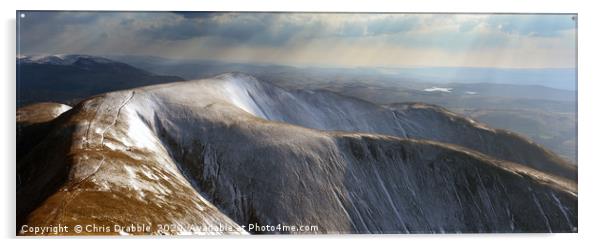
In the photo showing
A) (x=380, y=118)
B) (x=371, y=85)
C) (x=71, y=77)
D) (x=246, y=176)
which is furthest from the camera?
(x=380, y=118)

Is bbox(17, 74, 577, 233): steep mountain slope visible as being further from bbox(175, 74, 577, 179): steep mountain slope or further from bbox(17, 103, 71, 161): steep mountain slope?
bbox(175, 74, 577, 179): steep mountain slope

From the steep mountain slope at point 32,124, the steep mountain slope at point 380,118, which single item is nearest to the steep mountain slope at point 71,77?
the steep mountain slope at point 32,124

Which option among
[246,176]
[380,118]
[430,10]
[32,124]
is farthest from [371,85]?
[32,124]

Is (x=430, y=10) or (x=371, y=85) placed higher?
(x=430, y=10)

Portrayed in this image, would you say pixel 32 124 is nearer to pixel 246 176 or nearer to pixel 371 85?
pixel 246 176

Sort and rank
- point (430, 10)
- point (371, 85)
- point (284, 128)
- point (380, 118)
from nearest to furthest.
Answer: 1. point (430, 10)
2. point (371, 85)
3. point (284, 128)
4. point (380, 118)

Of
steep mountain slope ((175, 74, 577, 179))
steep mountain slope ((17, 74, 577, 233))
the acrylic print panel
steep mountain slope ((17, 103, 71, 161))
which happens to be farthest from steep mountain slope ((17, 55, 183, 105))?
steep mountain slope ((175, 74, 577, 179))
